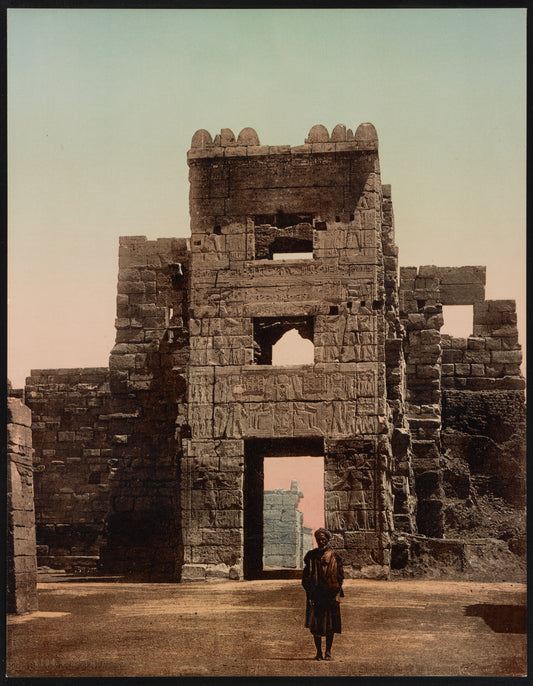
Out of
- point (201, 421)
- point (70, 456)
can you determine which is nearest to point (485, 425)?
point (201, 421)

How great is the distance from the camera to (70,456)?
26.2 meters

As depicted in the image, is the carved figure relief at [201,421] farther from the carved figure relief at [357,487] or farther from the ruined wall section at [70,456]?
the ruined wall section at [70,456]

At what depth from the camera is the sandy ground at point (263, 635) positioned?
49.8ft

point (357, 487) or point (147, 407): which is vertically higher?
point (147, 407)

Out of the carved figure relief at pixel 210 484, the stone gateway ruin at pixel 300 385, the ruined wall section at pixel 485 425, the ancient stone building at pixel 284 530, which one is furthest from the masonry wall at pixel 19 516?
the ancient stone building at pixel 284 530

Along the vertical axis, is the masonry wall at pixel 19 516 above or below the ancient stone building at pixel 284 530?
above

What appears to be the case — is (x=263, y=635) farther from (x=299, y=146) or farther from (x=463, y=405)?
(x=463, y=405)

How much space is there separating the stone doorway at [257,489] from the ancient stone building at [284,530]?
13.2 metres

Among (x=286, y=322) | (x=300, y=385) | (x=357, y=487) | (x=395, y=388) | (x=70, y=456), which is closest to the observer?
(x=357, y=487)

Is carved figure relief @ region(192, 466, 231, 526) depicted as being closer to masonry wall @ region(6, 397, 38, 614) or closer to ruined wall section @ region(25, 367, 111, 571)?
masonry wall @ region(6, 397, 38, 614)

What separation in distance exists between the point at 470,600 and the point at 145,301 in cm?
901

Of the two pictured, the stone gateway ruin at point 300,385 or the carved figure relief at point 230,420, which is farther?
the carved figure relief at point 230,420

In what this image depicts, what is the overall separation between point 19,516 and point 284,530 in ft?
70.4
